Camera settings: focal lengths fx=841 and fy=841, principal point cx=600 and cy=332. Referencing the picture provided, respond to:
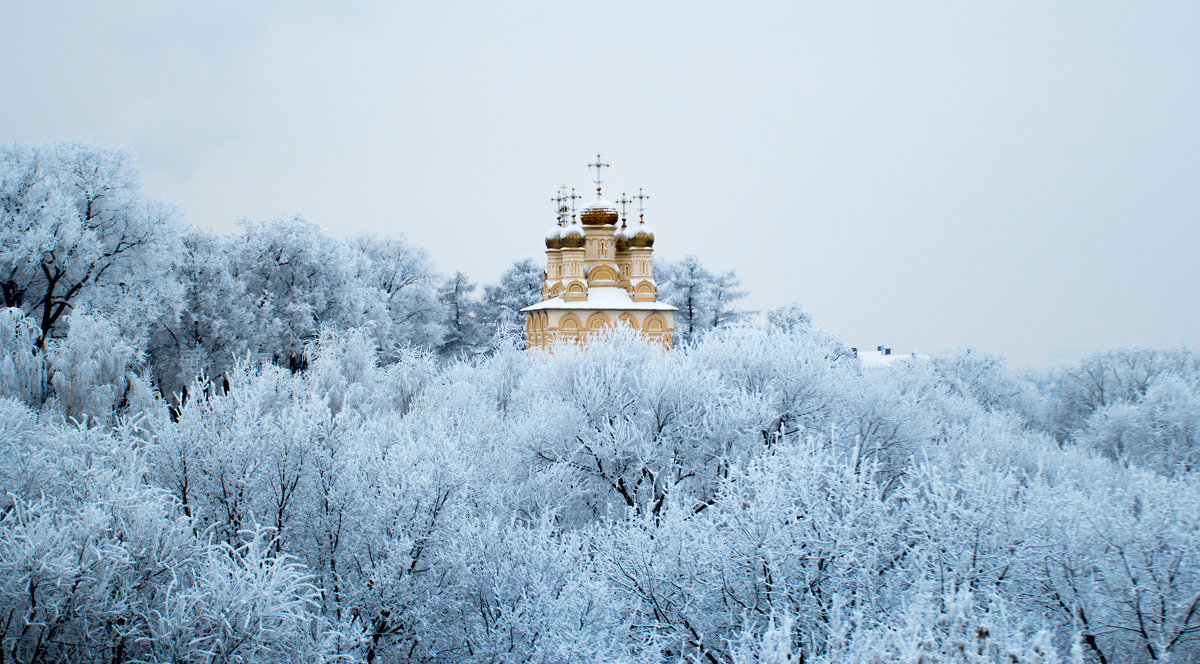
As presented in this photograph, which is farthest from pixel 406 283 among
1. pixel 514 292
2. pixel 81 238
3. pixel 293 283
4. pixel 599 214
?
pixel 81 238

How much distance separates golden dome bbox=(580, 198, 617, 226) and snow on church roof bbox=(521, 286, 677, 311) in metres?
3.45

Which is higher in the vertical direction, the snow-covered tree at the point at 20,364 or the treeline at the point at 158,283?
the treeline at the point at 158,283

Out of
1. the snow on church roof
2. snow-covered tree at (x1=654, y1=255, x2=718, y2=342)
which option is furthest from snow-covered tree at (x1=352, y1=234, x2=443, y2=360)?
snow-covered tree at (x1=654, y1=255, x2=718, y2=342)

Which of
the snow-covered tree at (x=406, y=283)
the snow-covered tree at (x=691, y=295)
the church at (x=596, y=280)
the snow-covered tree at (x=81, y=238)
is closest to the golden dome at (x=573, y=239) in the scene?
the church at (x=596, y=280)

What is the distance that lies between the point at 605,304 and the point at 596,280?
8.20 feet

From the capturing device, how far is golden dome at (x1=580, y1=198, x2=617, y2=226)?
36.4 meters

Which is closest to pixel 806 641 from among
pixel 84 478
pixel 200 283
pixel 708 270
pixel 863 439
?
pixel 84 478

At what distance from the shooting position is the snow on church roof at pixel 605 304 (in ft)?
108

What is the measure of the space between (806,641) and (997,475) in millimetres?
3263

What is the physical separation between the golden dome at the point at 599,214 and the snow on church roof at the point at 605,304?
345 centimetres

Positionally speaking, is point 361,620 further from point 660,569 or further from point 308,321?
point 308,321

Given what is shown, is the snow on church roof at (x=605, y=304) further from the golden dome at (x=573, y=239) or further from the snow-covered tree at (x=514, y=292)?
the snow-covered tree at (x=514, y=292)

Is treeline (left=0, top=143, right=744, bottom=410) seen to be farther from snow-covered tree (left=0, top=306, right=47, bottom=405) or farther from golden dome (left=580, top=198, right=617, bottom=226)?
golden dome (left=580, top=198, right=617, bottom=226)

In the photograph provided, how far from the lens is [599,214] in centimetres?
3644
